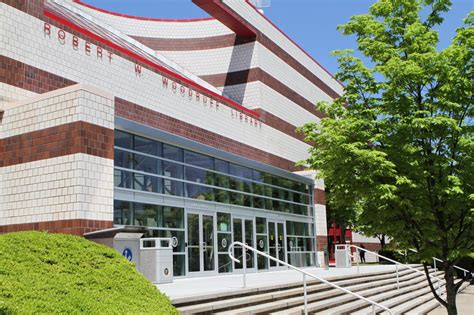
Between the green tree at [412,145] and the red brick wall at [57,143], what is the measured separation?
16.2 feet

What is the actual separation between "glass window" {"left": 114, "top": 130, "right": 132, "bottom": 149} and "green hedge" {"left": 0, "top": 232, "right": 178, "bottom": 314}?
5.60 m

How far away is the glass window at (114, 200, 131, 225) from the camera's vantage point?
46.2ft

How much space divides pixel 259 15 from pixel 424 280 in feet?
49.4

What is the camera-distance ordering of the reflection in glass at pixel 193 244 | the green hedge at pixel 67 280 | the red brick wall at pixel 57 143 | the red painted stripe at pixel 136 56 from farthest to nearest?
the reflection in glass at pixel 193 244, the red painted stripe at pixel 136 56, the red brick wall at pixel 57 143, the green hedge at pixel 67 280

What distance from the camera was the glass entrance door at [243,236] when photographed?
19844mm

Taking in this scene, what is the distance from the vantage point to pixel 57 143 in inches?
447

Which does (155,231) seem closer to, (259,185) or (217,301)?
(217,301)

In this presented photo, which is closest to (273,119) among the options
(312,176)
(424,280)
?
(312,176)

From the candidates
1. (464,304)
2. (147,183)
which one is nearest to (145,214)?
(147,183)

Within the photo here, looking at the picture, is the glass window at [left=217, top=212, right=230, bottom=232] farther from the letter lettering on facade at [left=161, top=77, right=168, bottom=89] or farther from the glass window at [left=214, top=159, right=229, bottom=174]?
the letter lettering on facade at [left=161, top=77, right=168, bottom=89]

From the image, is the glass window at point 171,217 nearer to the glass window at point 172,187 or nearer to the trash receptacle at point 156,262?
the glass window at point 172,187

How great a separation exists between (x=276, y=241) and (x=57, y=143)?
13.7 m

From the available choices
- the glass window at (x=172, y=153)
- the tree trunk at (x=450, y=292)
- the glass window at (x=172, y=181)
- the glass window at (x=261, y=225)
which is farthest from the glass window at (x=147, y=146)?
the tree trunk at (x=450, y=292)

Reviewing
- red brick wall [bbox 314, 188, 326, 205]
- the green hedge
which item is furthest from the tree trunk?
red brick wall [bbox 314, 188, 326, 205]
